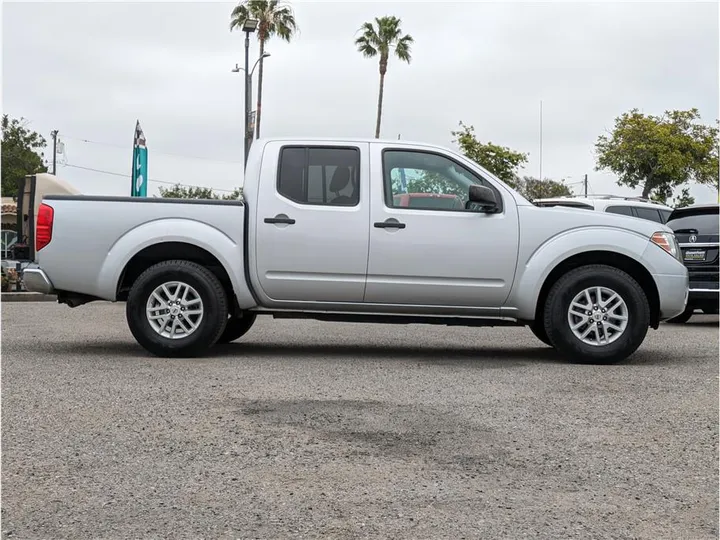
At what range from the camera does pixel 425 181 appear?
30.3 feet

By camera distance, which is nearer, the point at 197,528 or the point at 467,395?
the point at 197,528

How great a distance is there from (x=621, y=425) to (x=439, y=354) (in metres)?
3.75

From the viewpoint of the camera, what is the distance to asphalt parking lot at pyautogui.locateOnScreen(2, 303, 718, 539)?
162 inches

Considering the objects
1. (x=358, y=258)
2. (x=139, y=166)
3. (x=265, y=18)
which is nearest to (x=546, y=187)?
(x=265, y=18)

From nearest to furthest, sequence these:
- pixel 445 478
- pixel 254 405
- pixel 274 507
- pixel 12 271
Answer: pixel 274 507
pixel 445 478
pixel 254 405
pixel 12 271

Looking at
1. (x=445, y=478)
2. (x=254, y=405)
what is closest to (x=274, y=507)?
(x=445, y=478)

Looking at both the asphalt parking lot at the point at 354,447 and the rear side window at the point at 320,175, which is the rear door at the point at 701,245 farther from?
the rear side window at the point at 320,175

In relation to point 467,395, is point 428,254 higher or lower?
higher

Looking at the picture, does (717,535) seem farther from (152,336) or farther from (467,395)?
(152,336)

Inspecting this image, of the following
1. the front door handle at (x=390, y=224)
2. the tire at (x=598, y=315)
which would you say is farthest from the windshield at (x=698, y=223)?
the front door handle at (x=390, y=224)

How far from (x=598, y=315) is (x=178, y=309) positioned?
3.72m

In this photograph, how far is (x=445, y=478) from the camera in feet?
15.7

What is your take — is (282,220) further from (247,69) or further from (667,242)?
(247,69)

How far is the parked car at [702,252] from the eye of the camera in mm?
Result: 13406
